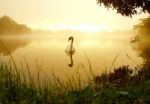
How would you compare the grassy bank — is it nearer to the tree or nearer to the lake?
the lake

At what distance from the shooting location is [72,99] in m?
7.93

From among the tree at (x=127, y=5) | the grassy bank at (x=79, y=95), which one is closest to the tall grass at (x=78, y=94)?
the grassy bank at (x=79, y=95)

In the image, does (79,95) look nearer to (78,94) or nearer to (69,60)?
(78,94)

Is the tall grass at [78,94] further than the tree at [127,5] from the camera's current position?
No

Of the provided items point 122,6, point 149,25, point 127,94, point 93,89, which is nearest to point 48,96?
point 93,89

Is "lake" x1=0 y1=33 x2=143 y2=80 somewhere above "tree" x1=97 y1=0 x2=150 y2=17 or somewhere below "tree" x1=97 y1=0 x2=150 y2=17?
below

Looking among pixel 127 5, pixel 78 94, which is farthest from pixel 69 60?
pixel 78 94

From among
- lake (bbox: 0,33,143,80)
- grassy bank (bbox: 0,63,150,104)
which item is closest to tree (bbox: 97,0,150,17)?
lake (bbox: 0,33,143,80)

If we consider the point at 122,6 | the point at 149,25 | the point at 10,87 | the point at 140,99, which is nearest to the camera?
the point at 140,99

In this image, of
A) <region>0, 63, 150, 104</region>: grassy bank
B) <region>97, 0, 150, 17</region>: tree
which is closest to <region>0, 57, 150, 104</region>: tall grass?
<region>0, 63, 150, 104</region>: grassy bank

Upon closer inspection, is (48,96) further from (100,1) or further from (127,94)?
(100,1)

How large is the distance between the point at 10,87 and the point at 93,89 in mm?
1918

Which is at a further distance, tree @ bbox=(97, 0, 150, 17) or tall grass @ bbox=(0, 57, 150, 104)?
tree @ bbox=(97, 0, 150, 17)

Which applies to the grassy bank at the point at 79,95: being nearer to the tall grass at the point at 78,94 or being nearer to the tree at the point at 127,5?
the tall grass at the point at 78,94
